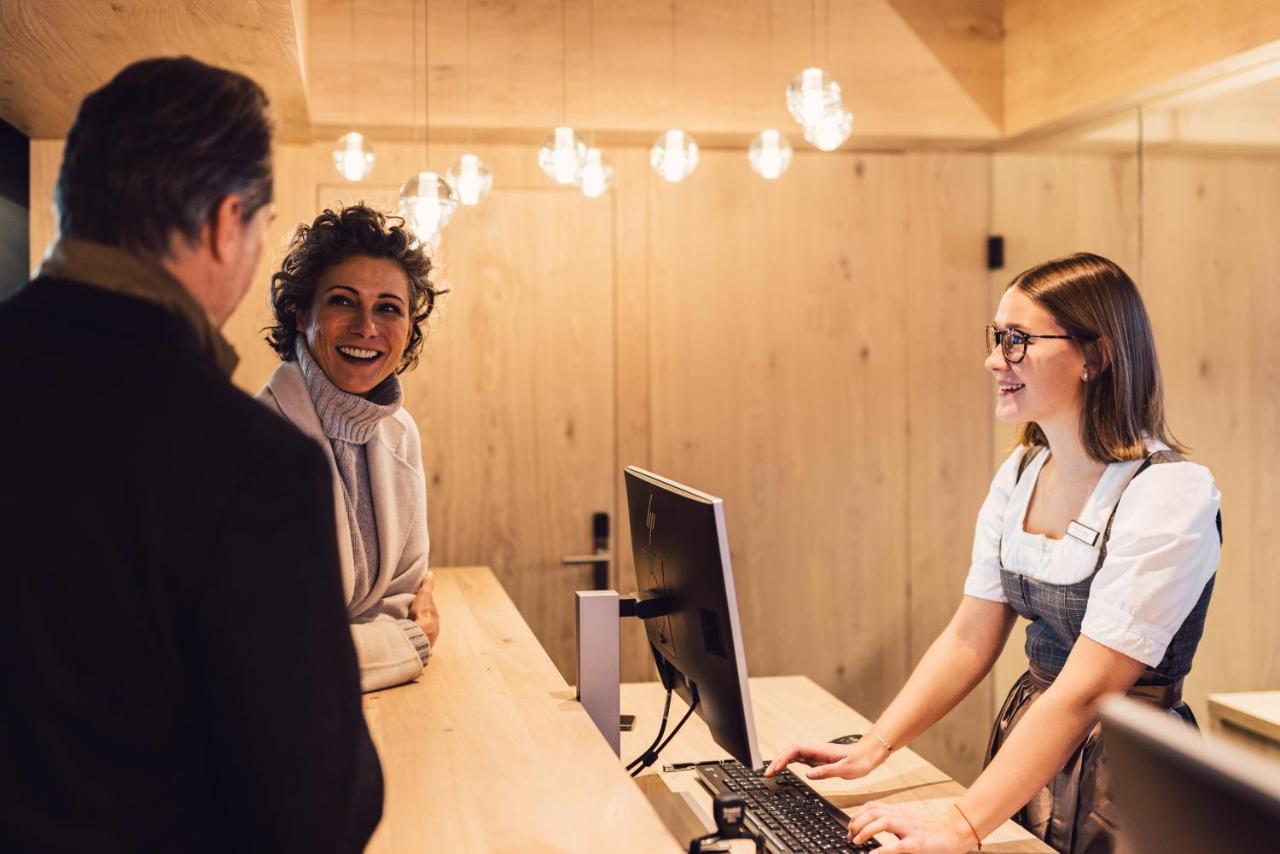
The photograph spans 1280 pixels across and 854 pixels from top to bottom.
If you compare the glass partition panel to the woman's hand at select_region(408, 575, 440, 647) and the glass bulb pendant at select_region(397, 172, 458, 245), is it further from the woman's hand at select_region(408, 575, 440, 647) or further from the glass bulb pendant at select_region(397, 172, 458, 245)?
the woman's hand at select_region(408, 575, 440, 647)

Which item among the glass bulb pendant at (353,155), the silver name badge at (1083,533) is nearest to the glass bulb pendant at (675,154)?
the glass bulb pendant at (353,155)

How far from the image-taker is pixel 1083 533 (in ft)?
5.83

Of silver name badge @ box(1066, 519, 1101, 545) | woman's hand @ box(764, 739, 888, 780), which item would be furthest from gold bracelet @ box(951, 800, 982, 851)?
silver name badge @ box(1066, 519, 1101, 545)

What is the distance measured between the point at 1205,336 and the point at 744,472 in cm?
147

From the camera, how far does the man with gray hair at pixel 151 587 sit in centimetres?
79

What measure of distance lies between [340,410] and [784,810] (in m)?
1.04

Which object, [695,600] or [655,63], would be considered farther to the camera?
[655,63]

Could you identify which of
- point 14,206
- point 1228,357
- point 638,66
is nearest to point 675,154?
point 638,66

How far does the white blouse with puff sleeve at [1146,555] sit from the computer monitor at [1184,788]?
0.85 m

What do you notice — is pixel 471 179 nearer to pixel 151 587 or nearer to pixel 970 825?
pixel 970 825

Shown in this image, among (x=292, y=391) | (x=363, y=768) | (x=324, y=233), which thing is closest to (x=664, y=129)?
(x=324, y=233)

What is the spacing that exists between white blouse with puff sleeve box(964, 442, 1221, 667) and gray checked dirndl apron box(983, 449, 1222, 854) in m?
0.03

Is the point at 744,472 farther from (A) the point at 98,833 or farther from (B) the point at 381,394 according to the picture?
(A) the point at 98,833

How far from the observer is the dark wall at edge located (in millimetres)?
3205
